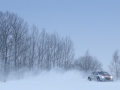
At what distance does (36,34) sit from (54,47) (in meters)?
8.22

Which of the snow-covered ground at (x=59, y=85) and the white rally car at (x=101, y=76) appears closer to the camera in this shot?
the snow-covered ground at (x=59, y=85)

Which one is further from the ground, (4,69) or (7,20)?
(7,20)

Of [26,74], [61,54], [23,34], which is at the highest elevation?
[23,34]

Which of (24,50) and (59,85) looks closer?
(59,85)

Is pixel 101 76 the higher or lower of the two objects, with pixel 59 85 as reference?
higher

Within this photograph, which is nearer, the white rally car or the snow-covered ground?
the snow-covered ground

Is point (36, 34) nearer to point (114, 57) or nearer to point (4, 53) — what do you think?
point (4, 53)

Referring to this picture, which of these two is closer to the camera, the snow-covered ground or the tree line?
the snow-covered ground

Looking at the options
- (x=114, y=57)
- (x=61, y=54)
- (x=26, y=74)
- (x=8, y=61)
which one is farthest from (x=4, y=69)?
(x=114, y=57)

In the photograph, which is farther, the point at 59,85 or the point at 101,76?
the point at 101,76

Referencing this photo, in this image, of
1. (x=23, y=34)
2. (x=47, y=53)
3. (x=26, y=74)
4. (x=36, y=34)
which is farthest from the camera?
(x=47, y=53)

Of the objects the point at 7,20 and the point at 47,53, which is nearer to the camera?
the point at 7,20

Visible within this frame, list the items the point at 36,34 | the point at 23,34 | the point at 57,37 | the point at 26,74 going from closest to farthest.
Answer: the point at 23,34, the point at 26,74, the point at 36,34, the point at 57,37

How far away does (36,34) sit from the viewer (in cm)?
5478
